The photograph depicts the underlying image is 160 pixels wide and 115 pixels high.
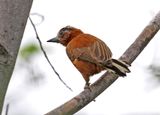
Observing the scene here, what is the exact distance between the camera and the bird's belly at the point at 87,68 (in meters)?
4.61

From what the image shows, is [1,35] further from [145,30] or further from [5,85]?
[145,30]

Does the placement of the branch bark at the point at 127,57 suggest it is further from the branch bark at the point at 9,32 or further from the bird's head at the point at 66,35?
the bird's head at the point at 66,35

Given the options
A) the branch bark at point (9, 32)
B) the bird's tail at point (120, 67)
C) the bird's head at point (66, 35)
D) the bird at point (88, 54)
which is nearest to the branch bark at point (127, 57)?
the bird's tail at point (120, 67)

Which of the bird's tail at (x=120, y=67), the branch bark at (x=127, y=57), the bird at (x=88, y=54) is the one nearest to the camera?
the branch bark at (x=127, y=57)

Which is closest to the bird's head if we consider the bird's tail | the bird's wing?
the bird's wing

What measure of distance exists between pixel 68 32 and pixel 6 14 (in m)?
3.61

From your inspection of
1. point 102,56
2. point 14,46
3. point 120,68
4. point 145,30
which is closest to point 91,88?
point 120,68

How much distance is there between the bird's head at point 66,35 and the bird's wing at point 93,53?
562 mm

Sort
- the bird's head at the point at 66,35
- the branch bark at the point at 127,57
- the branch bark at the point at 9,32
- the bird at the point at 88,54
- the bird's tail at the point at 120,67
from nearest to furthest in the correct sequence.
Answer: the branch bark at the point at 9,32, the branch bark at the point at 127,57, the bird's tail at the point at 120,67, the bird at the point at 88,54, the bird's head at the point at 66,35

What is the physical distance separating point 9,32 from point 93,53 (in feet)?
8.99

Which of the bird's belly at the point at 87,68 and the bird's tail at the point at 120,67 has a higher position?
the bird's tail at the point at 120,67

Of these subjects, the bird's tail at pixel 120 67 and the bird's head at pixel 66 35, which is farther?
the bird's head at pixel 66 35

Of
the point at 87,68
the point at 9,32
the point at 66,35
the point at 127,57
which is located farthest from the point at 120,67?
the point at 66,35

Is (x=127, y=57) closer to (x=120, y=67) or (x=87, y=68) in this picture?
(x=120, y=67)
